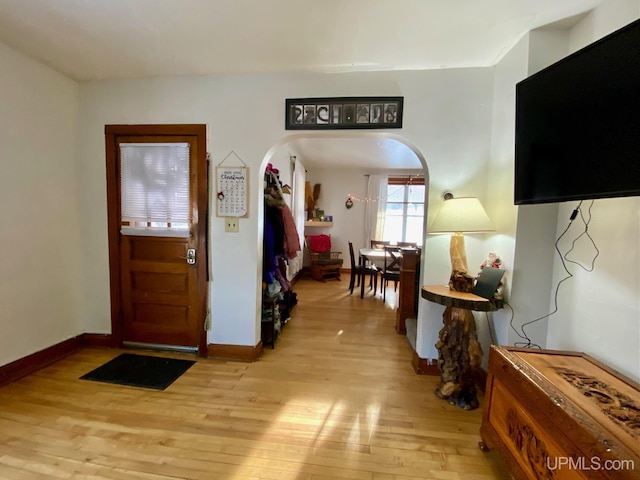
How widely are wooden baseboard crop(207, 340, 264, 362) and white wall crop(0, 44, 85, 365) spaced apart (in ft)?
4.35

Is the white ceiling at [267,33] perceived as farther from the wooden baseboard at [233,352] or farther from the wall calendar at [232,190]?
the wooden baseboard at [233,352]

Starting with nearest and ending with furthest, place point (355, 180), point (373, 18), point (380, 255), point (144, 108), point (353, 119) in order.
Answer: point (373, 18) < point (353, 119) < point (144, 108) < point (380, 255) < point (355, 180)

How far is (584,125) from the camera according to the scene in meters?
1.09

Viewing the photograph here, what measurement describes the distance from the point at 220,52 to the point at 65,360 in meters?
2.84

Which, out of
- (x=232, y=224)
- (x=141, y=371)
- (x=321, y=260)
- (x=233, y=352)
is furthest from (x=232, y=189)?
(x=321, y=260)

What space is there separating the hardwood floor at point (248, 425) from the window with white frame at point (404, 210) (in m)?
4.20

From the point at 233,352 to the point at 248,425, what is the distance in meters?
0.81

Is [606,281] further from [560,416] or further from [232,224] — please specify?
[232,224]

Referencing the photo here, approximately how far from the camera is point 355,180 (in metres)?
6.27

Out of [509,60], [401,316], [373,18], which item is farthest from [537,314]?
[373,18]

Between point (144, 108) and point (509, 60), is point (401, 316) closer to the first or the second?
point (509, 60)

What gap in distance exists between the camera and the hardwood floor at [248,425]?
1306mm

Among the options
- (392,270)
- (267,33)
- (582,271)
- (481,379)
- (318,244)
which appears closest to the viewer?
(582,271)

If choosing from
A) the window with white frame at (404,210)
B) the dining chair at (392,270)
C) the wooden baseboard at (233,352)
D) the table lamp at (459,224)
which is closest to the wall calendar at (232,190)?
the wooden baseboard at (233,352)
